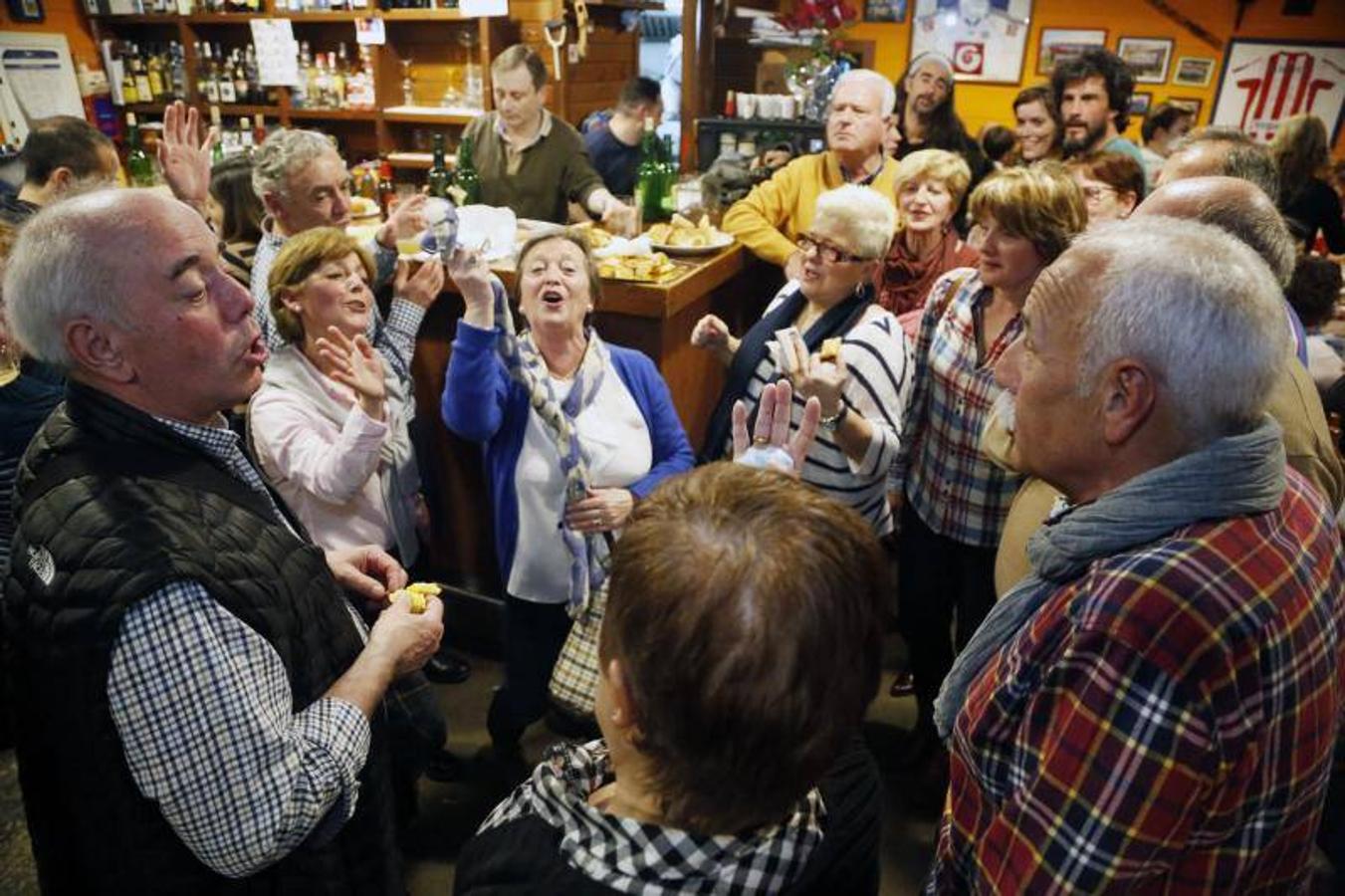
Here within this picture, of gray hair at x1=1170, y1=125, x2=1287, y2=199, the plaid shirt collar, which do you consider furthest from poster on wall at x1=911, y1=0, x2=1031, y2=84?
the plaid shirt collar

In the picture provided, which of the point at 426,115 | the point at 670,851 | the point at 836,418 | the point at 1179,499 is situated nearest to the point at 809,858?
the point at 670,851

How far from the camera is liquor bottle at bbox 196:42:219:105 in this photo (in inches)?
227

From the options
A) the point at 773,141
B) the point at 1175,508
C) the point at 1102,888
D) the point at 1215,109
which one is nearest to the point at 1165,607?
the point at 1175,508

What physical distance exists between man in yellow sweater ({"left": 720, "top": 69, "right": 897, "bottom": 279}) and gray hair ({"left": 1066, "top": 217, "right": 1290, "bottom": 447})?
1956 millimetres

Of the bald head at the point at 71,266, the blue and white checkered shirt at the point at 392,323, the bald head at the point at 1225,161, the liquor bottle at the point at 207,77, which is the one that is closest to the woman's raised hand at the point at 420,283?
the blue and white checkered shirt at the point at 392,323

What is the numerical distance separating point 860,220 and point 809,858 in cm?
165

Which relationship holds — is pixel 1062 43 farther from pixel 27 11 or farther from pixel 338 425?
pixel 27 11

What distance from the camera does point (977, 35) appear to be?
6969 millimetres

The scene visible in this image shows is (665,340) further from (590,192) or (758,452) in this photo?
(590,192)

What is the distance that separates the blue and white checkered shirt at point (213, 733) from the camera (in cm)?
103

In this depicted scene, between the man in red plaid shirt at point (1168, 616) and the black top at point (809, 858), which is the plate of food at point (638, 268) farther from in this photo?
the black top at point (809, 858)

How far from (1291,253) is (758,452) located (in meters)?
1.20

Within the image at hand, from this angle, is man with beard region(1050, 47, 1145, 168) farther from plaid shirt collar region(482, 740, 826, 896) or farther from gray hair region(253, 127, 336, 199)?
plaid shirt collar region(482, 740, 826, 896)

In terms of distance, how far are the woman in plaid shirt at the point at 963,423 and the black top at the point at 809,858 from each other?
1.33 metres
